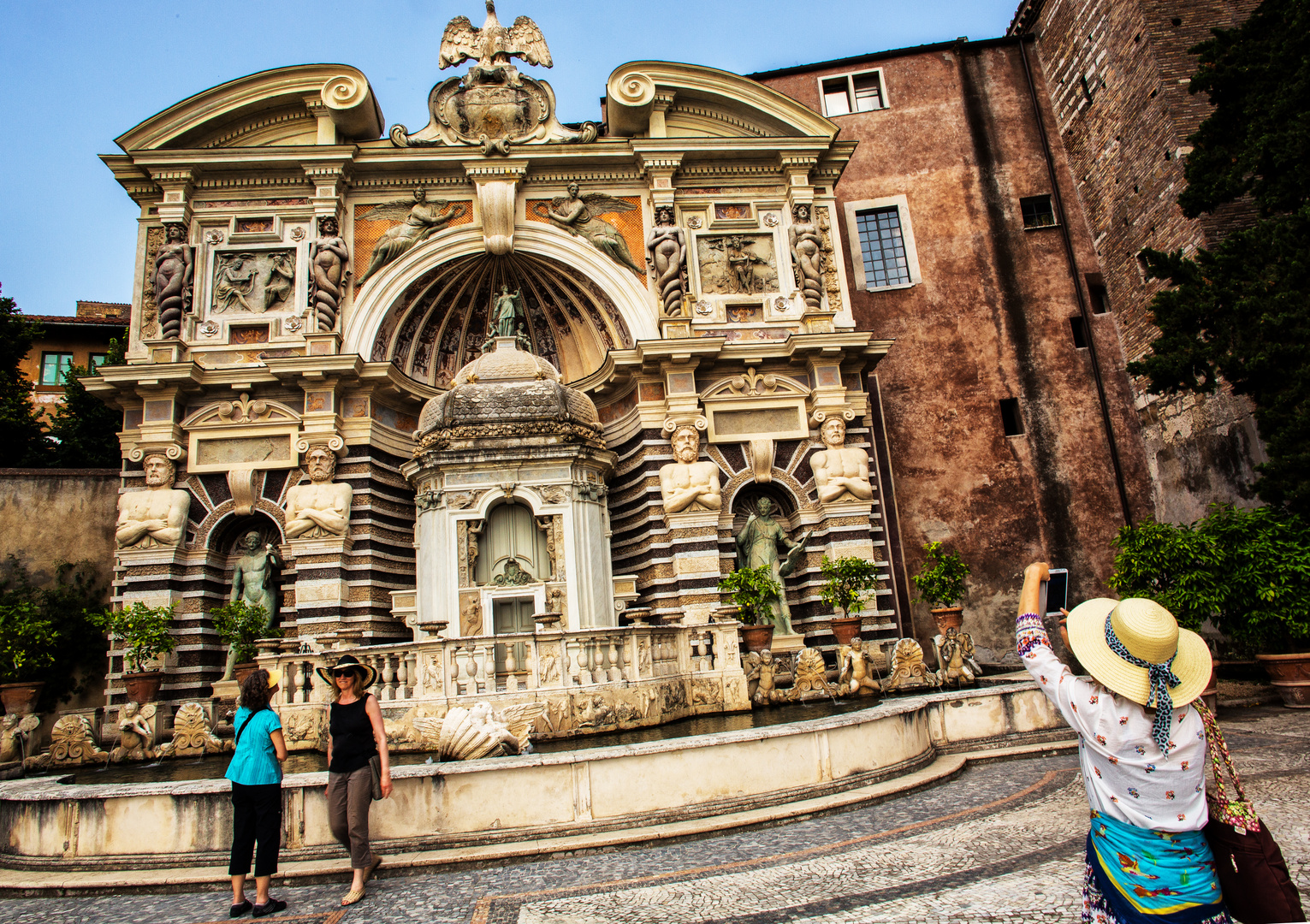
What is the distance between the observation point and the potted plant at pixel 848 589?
50.9 feet

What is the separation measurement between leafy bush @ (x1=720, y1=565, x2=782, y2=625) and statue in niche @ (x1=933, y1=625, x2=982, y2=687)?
3.13m

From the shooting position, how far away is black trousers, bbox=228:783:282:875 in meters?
5.60

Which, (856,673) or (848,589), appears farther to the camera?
(848,589)

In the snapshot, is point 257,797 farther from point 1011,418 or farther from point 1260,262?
point 1011,418

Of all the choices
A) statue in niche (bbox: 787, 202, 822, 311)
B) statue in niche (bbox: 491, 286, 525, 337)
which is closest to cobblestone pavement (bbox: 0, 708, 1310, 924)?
statue in niche (bbox: 491, 286, 525, 337)

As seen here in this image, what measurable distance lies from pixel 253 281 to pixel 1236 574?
780 inches

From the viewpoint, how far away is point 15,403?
2217cm

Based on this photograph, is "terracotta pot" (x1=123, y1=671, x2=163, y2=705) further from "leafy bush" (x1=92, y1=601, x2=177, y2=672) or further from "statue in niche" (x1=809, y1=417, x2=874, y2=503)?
"statue in niche" (x1=809, y1=417, x2=874, y2=503)

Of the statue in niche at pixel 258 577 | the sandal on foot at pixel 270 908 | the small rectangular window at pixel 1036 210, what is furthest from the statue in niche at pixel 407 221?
the small rectangular window at pixel 1036 210

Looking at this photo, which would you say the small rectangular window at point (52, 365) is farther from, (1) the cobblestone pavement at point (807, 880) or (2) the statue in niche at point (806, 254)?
(1) the cobblestone pavement at point (807, 880)

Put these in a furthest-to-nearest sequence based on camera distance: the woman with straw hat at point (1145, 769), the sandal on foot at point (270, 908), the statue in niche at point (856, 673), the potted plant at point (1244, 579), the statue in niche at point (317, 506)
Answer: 1. the statue in niche at point (317, 506)
2. the statue in niche at point (856, 673)
3. the potted plant at point (1244, 579)
4. the sandal on foot at point (270, 908)
5. the woman with straw hat at point (1145, 769)

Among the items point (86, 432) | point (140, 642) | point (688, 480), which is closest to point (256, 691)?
point (140, 642)

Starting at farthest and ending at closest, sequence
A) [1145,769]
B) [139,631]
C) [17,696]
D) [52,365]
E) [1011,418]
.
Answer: [52,365]
[1011,418]
[139,631]
[17,696]
[1145,769]

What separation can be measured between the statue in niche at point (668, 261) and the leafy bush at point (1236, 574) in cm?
1070
